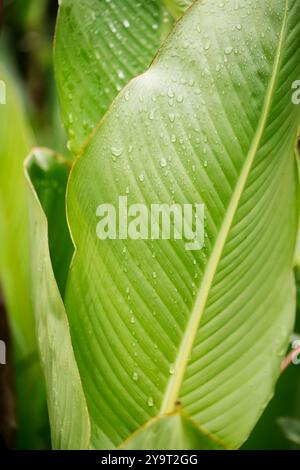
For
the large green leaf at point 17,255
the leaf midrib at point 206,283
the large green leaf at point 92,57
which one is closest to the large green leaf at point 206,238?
the leaf midrib at point 206,283

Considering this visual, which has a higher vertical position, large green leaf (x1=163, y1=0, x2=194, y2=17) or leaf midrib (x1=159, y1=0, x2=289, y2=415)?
large green leaf (x1=163, y1=0, x2=194, y2=17)

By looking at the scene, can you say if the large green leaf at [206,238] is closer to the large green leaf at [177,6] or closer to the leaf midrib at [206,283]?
the leaf midrib at [206,283]

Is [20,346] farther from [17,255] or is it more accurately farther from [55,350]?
[55,350]

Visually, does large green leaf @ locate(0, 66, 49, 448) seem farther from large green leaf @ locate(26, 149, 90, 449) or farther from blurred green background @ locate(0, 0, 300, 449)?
large green leaf @ locate(26, 149, 90, 449)

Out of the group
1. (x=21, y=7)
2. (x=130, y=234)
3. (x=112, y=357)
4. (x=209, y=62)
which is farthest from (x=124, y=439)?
(x=21, y=7)

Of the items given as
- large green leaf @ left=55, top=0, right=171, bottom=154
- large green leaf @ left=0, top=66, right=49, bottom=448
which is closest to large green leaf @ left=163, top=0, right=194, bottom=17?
large green leaf @ left=55, top=0, right=171, bottom=154
